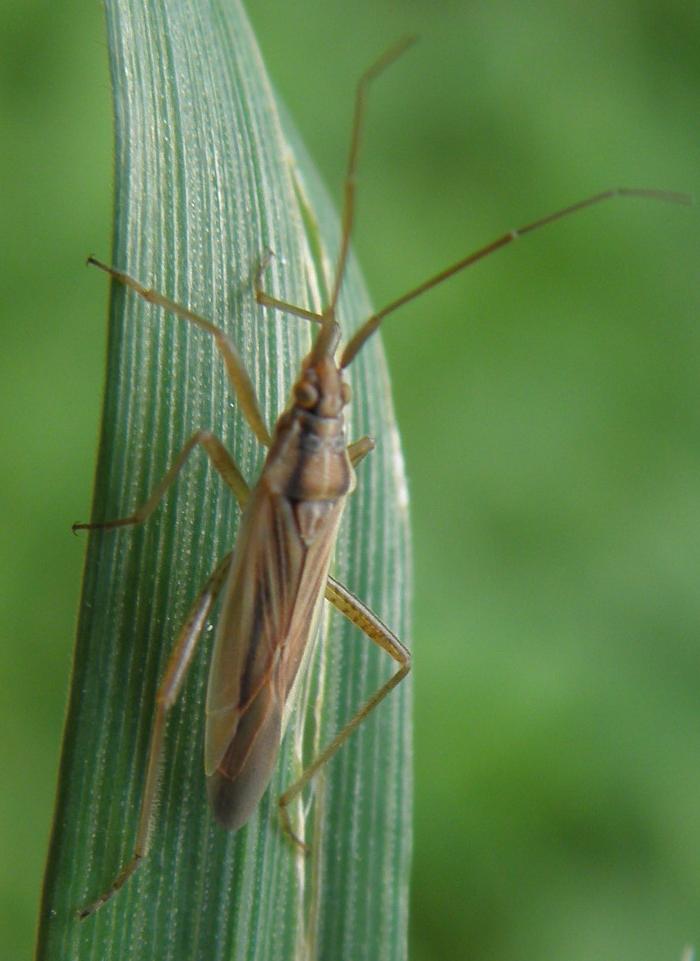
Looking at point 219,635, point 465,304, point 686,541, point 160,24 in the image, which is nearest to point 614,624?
point 686,541

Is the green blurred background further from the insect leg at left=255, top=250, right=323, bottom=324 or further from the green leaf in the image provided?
the insect leg at left=255, top=250, right=323, bottom=324

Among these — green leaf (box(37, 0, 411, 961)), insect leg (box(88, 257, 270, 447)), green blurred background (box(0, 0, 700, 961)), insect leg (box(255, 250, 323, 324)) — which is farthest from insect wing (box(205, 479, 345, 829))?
green blurred background (box(0, 0, 700, 961))

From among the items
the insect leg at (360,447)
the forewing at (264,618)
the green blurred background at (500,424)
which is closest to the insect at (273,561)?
the forewing at (264,618)

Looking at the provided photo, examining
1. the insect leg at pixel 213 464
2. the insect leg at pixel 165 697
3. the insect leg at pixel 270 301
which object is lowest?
the insect leg at pixel 165 697

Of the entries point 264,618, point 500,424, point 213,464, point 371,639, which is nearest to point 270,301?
point 213,464

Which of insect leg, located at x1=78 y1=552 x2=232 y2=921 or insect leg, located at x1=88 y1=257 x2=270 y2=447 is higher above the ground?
insect leg, located at x1=88 y1=257 x2=270 y2=447

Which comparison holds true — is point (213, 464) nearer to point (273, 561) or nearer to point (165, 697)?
point (273, 561)

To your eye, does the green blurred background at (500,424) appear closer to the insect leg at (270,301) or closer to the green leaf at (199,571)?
the green leaf at (199,571)
